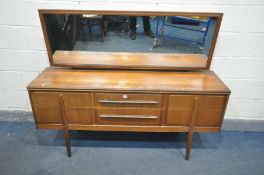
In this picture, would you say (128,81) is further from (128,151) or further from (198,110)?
(128,151)

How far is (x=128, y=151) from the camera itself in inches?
72.0

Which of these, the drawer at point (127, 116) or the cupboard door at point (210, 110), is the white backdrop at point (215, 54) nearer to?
the cupboard door at point (210, 110)

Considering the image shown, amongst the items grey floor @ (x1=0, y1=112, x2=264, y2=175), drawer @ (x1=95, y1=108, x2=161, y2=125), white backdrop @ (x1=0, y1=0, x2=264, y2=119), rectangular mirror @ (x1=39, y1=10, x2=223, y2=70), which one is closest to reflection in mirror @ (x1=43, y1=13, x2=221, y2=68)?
rectangular mirror @ (x1=39, y1=10, x2=223, y2=70)

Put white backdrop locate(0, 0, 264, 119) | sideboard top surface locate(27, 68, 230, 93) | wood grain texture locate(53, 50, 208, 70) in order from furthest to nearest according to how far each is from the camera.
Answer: wood grain texture locate(53, 50, 208, 70) < white backdrop locate(0, 0, 264, 119) < sideboard top surface locate(27, 68, 230, 93)

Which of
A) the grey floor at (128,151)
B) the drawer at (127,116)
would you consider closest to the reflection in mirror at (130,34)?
the drawer at (127,116)

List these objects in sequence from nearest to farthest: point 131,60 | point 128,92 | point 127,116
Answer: point 128,92 → point 127,116 → point 131,60

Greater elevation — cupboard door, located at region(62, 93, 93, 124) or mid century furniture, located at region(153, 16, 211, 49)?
mid century furniture, located at region(153, 16, 211, 49)

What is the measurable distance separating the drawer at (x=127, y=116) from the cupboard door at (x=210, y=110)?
295mm

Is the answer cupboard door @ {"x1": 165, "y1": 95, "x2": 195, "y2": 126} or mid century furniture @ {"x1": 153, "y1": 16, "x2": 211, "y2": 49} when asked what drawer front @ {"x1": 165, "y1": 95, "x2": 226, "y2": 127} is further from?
mid century furniture @ {"x1": 153, "y1": 16, "x2": 211, "y2": 49}

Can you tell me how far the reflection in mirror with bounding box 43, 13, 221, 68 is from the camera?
1515 millimetres

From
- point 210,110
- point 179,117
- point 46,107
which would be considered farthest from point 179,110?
point 46,107

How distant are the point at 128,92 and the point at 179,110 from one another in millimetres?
392

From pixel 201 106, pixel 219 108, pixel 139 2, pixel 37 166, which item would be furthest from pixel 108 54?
pixel 37 166

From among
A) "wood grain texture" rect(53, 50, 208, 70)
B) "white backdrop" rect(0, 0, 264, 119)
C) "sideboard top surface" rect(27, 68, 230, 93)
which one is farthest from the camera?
"wood grain texture" rect(53, 50, 208, 70)
